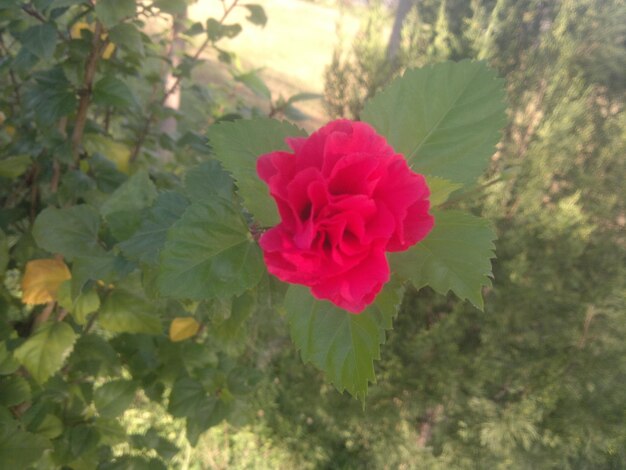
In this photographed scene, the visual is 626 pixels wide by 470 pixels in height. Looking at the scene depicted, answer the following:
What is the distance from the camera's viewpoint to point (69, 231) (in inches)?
47.1

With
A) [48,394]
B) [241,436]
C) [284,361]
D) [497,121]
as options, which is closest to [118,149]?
[48,394]

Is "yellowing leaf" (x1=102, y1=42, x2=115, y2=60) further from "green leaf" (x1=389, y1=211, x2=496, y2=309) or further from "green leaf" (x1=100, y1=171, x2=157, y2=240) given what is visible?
"green leaf" (x1=389, y1=211, x2=496, y2=309)

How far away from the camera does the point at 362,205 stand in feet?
1.94

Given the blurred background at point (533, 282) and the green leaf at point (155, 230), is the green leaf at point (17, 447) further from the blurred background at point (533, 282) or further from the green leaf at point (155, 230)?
the blurred background at point (533, 282)

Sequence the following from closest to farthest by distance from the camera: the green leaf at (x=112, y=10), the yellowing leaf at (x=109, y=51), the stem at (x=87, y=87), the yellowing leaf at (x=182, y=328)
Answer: the green leaf at (x=112, y=10) < the stem at (x=87, y=87) < the yellowing leaf at (x=182, y=328) < the yellowing leaf at (x=109, y=51)

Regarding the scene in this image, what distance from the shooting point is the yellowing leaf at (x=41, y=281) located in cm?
131

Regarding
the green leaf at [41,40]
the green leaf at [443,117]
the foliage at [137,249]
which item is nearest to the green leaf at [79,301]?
the foliage at [137,249]

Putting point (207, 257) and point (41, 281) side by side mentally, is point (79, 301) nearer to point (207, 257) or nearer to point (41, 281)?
point (41, 281)

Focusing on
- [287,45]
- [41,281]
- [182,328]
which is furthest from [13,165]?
[287,45]

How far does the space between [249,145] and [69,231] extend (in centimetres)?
62

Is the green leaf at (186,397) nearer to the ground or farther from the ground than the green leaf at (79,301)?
nearer to the ground

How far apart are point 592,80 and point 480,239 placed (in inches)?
89.3

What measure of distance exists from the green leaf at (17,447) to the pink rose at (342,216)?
35.9 inches

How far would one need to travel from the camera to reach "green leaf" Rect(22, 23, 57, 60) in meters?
1.26
